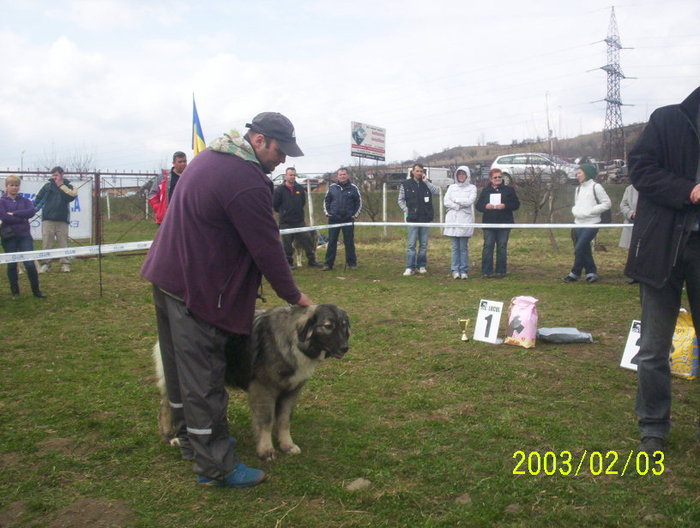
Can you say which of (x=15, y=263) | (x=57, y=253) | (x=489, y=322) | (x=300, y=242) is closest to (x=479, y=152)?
(x=300, y=242)

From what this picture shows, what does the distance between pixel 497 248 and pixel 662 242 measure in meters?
8.09

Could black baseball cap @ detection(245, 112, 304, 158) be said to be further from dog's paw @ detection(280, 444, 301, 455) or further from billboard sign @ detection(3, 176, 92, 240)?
billboard sign @ detection(3, 176, 92, 240)

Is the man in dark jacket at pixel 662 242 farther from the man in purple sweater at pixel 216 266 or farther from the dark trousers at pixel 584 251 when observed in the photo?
the dark trousers at pixel 584 251

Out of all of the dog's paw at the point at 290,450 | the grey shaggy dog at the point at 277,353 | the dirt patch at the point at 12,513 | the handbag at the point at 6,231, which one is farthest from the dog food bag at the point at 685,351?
the handbag at the point at 6,231

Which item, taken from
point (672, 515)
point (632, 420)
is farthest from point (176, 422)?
point (632, 420)

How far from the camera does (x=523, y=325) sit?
6391 mm

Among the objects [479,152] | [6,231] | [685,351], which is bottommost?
[685,351]

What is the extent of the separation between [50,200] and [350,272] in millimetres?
5949

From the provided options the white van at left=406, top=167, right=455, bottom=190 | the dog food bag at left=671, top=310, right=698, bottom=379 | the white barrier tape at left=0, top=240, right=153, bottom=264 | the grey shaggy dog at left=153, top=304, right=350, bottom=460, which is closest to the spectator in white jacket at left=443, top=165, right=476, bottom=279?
the white barrier tape at left=0, top=240, right=153, bottom=264

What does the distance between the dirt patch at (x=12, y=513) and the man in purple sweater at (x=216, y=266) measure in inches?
36.3

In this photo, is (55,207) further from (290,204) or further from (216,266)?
(216,266)

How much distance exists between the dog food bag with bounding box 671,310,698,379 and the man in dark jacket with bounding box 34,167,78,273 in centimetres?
1053

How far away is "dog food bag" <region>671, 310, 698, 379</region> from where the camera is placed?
5223 millimetres

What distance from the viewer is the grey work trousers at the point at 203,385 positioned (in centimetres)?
341
